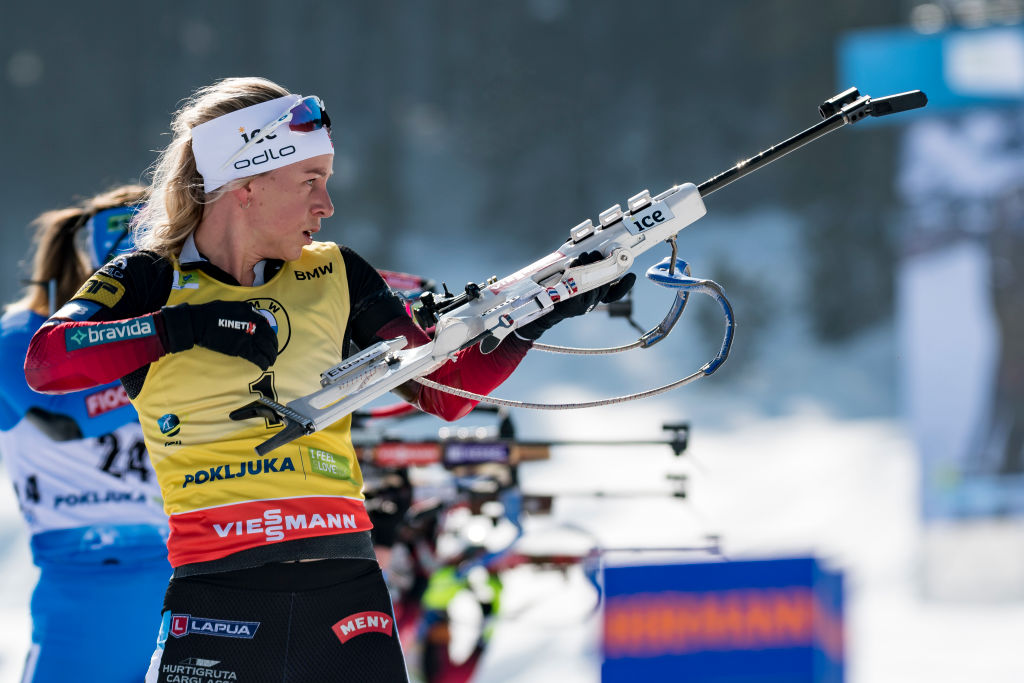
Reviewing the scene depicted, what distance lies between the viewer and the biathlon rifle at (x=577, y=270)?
191cm

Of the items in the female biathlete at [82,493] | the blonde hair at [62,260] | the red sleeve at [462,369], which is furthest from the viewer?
the blonde hair at [62,260]

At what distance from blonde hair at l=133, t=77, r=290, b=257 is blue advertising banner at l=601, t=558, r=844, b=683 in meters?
0.92

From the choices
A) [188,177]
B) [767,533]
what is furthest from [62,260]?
[767,533]

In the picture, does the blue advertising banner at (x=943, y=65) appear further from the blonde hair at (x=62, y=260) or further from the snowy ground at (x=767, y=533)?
the blonde hair at (x=62, y=260)

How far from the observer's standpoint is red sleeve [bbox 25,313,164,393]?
1.75 meters

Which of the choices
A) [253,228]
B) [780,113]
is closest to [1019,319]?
[253,228]

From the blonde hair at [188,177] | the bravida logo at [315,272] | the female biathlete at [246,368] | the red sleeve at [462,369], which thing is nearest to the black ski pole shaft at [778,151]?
the female biathlete at [246,368]

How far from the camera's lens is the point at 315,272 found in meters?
2.00

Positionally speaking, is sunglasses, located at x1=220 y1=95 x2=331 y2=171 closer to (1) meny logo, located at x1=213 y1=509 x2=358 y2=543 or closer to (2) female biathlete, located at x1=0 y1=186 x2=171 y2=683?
(1) meny logo, located at x1=213 y1=509 x2=358 y2=543

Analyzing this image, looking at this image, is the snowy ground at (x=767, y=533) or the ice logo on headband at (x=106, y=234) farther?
the snowy ground at (x=767, y=533)

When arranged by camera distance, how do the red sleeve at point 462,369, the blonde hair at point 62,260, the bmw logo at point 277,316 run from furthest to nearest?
the blonde hair at point 62,260, the red sleeve at point 462,369, the bmw logo at point 277,316

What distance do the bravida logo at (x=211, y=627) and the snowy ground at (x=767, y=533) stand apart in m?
0.95

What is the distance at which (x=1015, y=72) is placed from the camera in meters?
7.68

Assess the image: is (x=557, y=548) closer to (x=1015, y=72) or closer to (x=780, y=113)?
(x=1015, y=72)
